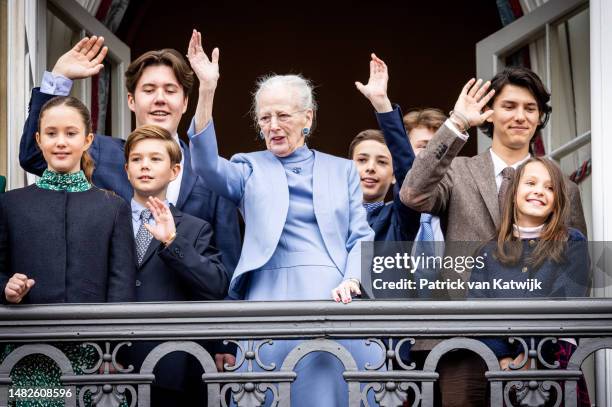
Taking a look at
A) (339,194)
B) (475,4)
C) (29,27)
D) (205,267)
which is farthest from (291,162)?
(475,4)

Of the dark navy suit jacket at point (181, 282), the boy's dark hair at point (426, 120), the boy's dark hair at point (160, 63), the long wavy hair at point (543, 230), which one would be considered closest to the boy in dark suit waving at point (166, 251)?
the dark navy suit jacket at point (181, 282)

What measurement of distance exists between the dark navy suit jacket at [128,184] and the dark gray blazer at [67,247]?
1.21ft

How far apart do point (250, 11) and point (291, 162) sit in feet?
Answer: 19.1

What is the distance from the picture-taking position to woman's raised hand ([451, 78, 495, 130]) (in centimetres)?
594

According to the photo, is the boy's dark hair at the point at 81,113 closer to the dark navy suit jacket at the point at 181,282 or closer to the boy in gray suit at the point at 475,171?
the dark navy suit jacket at the point at 181,282

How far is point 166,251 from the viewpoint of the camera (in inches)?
223

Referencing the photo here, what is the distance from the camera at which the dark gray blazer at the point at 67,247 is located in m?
5.64

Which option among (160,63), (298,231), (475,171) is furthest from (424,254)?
(160,63)

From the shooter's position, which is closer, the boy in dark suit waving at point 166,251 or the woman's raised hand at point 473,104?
the boy in dark suit waving at point 166,251

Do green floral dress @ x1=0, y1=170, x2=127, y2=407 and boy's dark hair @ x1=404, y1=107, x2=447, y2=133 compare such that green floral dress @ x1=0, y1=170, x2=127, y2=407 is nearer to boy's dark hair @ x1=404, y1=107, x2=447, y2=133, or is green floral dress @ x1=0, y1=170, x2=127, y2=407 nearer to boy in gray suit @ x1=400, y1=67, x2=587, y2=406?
boy in gray suit @ x1=400, y1=67, x2=587, y2=406

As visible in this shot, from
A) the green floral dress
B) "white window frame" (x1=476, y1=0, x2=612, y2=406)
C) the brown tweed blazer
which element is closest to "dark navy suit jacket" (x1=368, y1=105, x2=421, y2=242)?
the brown tweed blazer

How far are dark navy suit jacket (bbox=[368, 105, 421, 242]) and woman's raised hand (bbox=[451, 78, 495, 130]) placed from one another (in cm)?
25

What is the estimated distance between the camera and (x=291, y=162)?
6.14m

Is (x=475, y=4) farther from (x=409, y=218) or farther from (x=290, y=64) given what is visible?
(x=409, y=218)
